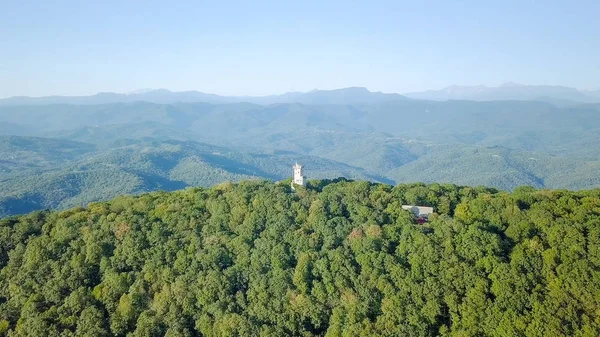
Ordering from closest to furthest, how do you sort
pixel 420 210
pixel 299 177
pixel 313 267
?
1. pixel 313 267
2. pixel 420 210
3. pixel 299 177

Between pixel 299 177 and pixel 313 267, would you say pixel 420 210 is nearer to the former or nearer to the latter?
pixel 313 267

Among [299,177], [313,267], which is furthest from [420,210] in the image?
[299,177]

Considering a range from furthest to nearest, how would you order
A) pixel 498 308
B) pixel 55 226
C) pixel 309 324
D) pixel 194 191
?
pixel 194 191 < pixel 55 226 < pixel 309 324 < pixel 498 308

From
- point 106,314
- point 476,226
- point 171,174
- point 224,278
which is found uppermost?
point 476,226

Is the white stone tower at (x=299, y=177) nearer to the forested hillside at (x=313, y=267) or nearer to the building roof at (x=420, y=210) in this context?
the forested hillside at (x=313, y=267)

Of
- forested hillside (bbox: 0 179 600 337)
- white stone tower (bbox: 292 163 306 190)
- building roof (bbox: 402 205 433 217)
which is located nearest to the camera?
forested hillside (bbox: 0 179 600 337)

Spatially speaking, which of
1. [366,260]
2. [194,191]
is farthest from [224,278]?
[194,191]

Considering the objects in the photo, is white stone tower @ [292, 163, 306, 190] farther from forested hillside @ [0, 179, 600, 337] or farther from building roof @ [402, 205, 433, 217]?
building roof @ [402, 205, 433, 217]

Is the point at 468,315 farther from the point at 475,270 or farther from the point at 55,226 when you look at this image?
the point at 55,226

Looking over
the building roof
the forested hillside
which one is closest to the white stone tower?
the forested hillside
